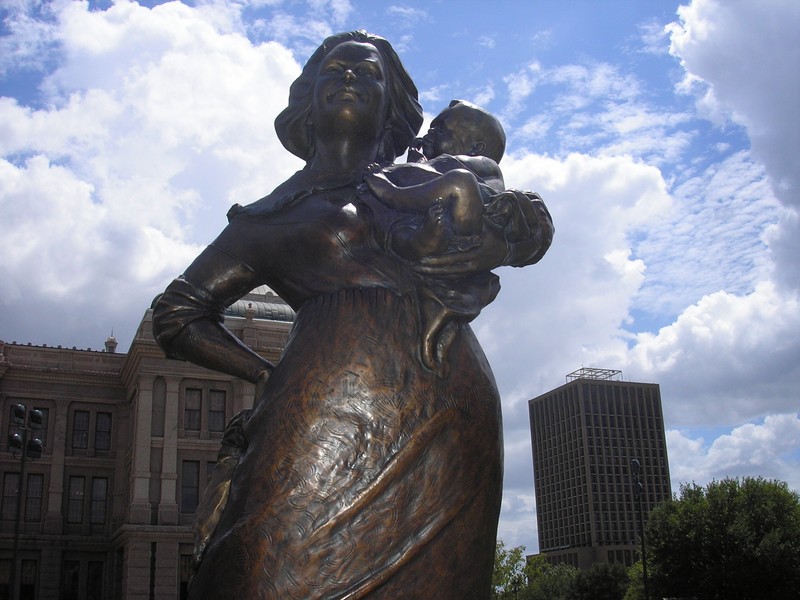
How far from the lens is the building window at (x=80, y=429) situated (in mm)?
45906

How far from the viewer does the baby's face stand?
301 cm

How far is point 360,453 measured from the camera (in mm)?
2242

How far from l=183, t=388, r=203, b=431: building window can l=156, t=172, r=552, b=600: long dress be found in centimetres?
4131

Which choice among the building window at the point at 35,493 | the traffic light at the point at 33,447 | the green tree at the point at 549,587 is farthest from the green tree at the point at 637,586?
the building window at the point at 35,493

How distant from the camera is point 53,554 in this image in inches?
1713

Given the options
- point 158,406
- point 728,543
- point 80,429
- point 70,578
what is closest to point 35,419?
point 158,406

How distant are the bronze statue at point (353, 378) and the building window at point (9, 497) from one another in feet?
150

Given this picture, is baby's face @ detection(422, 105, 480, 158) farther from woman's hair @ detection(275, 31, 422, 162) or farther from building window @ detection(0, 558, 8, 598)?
building window @ detection(0, 558, 8, 598)

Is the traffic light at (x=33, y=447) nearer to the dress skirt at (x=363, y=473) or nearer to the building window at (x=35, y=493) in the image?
the dress skirt at (x=363, y=473)

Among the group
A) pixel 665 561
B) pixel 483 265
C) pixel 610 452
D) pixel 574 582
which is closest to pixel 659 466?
pixel 610 452

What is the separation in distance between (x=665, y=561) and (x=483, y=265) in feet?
122

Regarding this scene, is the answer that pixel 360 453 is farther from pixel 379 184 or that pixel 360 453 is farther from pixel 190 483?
pixel 190 483

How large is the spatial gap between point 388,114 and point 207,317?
3.08 ft

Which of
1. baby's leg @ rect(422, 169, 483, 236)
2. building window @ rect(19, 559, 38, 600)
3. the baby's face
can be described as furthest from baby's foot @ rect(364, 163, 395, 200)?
building window @ rect(19, 559, 38, 600)
